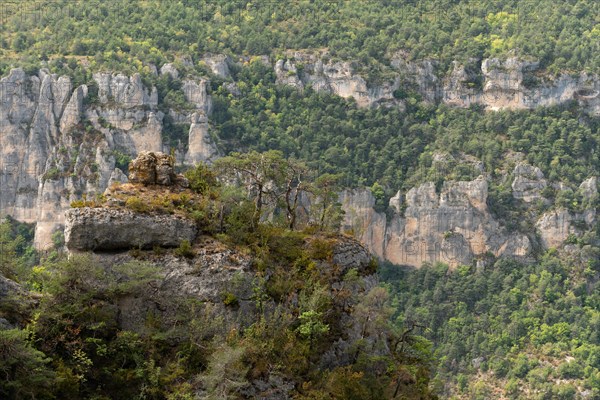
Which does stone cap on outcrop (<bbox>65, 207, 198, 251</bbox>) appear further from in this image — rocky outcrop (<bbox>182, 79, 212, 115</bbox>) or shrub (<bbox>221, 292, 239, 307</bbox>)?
rocky outcrop (<bbox>182, 79, 212, 115</bbox>)

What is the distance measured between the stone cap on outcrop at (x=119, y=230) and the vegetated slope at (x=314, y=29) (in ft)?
204

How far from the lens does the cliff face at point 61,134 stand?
88750 millimetres

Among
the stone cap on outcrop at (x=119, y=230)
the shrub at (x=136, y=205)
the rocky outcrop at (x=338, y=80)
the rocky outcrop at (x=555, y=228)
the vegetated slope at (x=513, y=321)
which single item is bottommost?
the vegetated slope at (x=513, y=321)

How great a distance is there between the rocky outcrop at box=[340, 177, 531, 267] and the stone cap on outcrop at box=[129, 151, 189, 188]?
2235 inches

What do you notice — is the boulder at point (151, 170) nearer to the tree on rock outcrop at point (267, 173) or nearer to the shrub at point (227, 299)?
the tree on rock outcrop at point (267, 173)

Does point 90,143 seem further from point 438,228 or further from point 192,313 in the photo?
point 192,313

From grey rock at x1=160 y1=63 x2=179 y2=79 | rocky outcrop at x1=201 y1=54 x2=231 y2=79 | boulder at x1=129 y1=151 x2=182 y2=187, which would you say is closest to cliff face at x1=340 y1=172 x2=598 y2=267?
rocky outcrop at x1=201 y1=54 x2=231 y2=79

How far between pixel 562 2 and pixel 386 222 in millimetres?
33477

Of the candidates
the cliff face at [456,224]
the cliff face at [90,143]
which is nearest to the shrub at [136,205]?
the cliff face at [90,143]

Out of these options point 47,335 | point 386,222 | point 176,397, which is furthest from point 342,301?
point 386,222

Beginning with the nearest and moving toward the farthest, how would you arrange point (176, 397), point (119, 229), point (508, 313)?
1. point (176, 397)
2. point (119, 229)
3. point (508, 313)

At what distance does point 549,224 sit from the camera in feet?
309

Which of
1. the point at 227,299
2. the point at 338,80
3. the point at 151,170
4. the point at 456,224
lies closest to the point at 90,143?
the point at 338,80

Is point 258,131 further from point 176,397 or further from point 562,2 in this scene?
point 176,397
